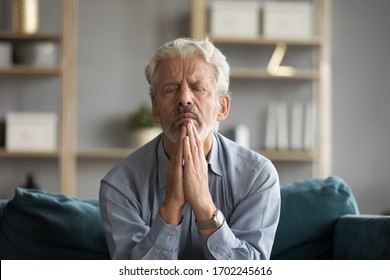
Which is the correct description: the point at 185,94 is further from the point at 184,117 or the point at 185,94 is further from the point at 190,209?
the point at 190,209

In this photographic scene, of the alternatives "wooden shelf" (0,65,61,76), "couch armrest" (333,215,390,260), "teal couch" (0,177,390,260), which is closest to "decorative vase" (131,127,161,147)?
"wooden shelf" (0,65,61,76)

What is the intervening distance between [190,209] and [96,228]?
1.49ft

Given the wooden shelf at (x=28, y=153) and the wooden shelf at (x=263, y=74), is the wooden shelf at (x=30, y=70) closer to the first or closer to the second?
the wooden shelf at (x=28, y=153)

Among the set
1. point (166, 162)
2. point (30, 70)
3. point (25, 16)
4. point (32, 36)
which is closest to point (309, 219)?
point (166, 162)

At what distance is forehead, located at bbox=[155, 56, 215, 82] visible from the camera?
2228mm

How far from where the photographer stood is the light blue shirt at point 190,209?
208 centimetres

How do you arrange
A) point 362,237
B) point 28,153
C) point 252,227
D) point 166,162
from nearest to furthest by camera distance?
point 252,227 < point 166,162 < point 362,237 < point 28,153

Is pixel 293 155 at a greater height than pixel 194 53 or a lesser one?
lesser

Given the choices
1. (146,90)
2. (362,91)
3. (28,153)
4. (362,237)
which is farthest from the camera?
(362,91)

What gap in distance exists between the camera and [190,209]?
2.26 metres

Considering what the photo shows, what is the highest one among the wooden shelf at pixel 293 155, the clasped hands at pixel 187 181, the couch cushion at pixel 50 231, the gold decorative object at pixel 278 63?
the gold decorative object at pixel 278 63

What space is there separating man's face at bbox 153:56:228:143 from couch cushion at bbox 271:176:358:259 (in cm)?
54

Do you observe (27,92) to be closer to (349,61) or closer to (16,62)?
(16,62)

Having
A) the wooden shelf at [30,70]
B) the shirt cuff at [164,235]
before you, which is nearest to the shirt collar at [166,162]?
the shirt cuff at [164,235]
